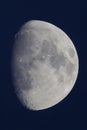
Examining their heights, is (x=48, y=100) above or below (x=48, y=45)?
below

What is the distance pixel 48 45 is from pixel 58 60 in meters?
0.94

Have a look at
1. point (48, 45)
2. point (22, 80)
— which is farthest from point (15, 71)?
point (48, 45)

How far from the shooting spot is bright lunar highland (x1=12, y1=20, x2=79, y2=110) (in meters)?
23.0

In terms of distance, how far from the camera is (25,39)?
2334 centimetres

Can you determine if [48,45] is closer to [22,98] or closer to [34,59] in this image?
[34,59]

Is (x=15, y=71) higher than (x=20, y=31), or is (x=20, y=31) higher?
(x=20, y=31)

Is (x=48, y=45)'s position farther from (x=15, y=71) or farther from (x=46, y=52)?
(x=15, y=71)

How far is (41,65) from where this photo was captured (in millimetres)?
23219

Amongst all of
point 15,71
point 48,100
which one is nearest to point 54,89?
point 48,100

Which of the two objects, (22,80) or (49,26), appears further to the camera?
(49,26)

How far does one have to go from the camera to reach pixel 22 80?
75.7ft

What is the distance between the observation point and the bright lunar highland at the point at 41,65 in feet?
75.6

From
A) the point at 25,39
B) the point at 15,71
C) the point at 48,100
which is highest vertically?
the point at 25,39

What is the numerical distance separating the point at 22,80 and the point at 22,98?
4.46ft
